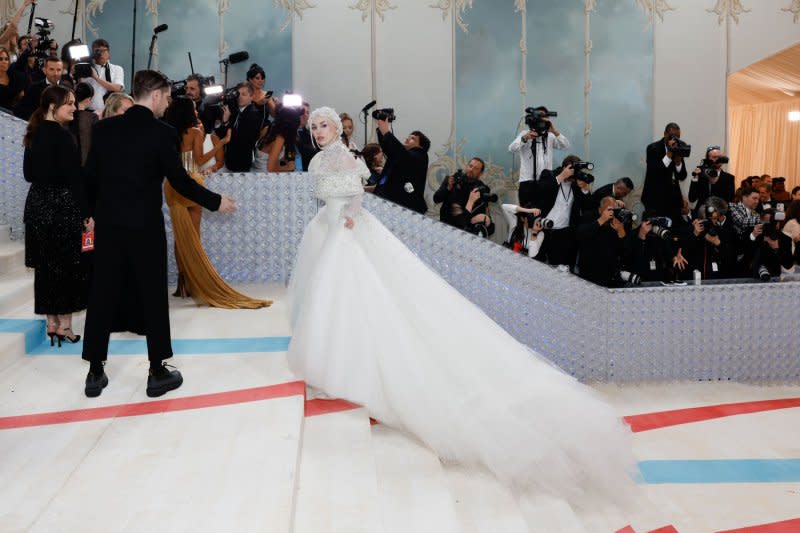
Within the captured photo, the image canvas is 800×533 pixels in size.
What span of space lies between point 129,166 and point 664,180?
557 centimetres

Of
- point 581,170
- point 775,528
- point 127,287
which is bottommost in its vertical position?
point 775,528

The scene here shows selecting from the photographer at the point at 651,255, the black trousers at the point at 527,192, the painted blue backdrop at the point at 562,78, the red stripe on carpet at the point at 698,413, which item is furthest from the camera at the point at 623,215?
the painted blue backdrop at the point at 562,78

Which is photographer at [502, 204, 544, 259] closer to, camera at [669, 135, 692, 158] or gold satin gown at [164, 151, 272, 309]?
camera at [669, 135, 692, 158]

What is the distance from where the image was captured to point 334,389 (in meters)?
3.84

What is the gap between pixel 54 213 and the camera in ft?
14.2

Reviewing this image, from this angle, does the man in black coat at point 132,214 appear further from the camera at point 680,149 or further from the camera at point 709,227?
the camera at point 680,149

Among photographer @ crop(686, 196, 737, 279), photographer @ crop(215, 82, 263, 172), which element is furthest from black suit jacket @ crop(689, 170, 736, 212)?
photographer @ crop(215, 82, 263, 172)

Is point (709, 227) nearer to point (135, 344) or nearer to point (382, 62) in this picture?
point (382, 62)

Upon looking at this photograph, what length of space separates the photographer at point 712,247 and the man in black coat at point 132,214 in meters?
4.75

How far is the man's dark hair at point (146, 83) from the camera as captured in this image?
3.55 meters

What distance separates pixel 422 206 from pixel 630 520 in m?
3.48

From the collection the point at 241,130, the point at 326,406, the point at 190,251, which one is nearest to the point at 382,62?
the point at 241,130

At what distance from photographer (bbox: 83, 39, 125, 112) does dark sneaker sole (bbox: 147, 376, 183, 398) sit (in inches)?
147

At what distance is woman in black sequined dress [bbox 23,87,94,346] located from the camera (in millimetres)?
4191
